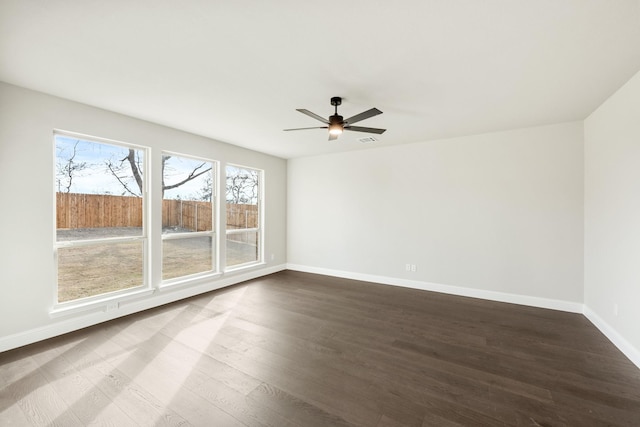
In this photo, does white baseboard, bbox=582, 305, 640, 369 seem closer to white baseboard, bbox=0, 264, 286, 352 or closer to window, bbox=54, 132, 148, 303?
white baseboard, bbox=0, 264, 286, 352

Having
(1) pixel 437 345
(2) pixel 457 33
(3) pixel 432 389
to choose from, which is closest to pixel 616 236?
(1) pixel 437 345

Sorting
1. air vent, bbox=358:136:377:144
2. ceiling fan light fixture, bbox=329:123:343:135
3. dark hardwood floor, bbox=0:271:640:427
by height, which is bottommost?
dark hardwood floor, bbox=0:271:640:427

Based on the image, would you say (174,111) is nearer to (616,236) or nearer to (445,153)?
(445,153)

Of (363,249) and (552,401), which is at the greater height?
(363,249)

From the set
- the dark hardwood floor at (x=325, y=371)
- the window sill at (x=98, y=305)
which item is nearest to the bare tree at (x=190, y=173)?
the window sill at (x=98, y=305)

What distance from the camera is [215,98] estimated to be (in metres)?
2.90

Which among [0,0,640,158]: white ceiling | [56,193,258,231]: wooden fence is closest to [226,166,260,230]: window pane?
[56,193,258,231]: wooden fence

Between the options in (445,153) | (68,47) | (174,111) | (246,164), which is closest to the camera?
(68,47)

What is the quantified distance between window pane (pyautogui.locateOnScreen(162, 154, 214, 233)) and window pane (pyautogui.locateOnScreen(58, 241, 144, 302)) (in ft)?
1.91

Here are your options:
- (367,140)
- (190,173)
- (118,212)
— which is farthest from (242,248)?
(367,140)

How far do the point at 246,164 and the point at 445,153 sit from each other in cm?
371

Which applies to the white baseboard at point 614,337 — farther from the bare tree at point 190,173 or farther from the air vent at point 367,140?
the bare tree at point 190,173

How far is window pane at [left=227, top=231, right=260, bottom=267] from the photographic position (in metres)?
5.01

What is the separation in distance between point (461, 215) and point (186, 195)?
4603 millimetres
